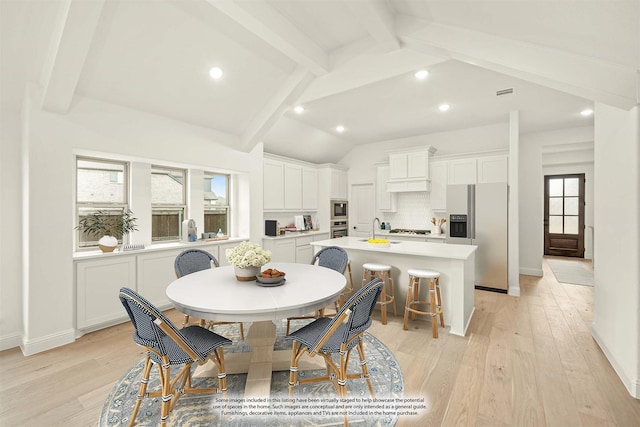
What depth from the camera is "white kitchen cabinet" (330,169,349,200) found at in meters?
6.54

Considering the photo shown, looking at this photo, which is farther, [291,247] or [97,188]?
[291,247]

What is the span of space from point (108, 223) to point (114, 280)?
2.65 feet

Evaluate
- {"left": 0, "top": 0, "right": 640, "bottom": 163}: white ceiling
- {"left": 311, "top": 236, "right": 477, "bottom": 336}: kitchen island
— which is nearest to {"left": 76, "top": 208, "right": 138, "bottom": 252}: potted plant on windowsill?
{"left": 0, "top": 0, "right": 640, "bottom": 163}: white ceiling

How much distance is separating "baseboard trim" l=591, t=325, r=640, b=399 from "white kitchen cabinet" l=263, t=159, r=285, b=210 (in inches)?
186

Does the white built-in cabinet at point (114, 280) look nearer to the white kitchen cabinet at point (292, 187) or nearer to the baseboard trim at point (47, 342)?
the baseboard trim at point (47, 342)

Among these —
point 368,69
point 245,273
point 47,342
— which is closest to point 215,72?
point 368,69

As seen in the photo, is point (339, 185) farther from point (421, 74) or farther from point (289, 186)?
point (421, 74)

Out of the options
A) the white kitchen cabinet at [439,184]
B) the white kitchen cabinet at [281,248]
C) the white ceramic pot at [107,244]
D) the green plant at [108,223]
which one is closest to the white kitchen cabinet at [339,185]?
the white kitchen cabinet at [281,248]

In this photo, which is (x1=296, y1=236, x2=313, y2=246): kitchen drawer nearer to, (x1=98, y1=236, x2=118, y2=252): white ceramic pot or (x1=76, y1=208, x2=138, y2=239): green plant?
(x1=76, y1=208, x2=138, y2=239): green plant

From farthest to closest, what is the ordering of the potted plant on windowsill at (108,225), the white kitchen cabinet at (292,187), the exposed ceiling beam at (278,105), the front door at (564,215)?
the front door at (564,215) → the white kitchen cabinet at (292,187) → the exposed ceiling beam at (278,105) → the potted plant on windowsill at (108,225)

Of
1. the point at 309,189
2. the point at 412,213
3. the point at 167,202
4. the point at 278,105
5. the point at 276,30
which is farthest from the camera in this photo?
the point at 309,189

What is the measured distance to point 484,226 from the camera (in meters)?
4.66

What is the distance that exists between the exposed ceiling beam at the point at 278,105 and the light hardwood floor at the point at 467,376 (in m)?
2.93

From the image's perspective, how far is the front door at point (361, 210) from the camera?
6.68m
